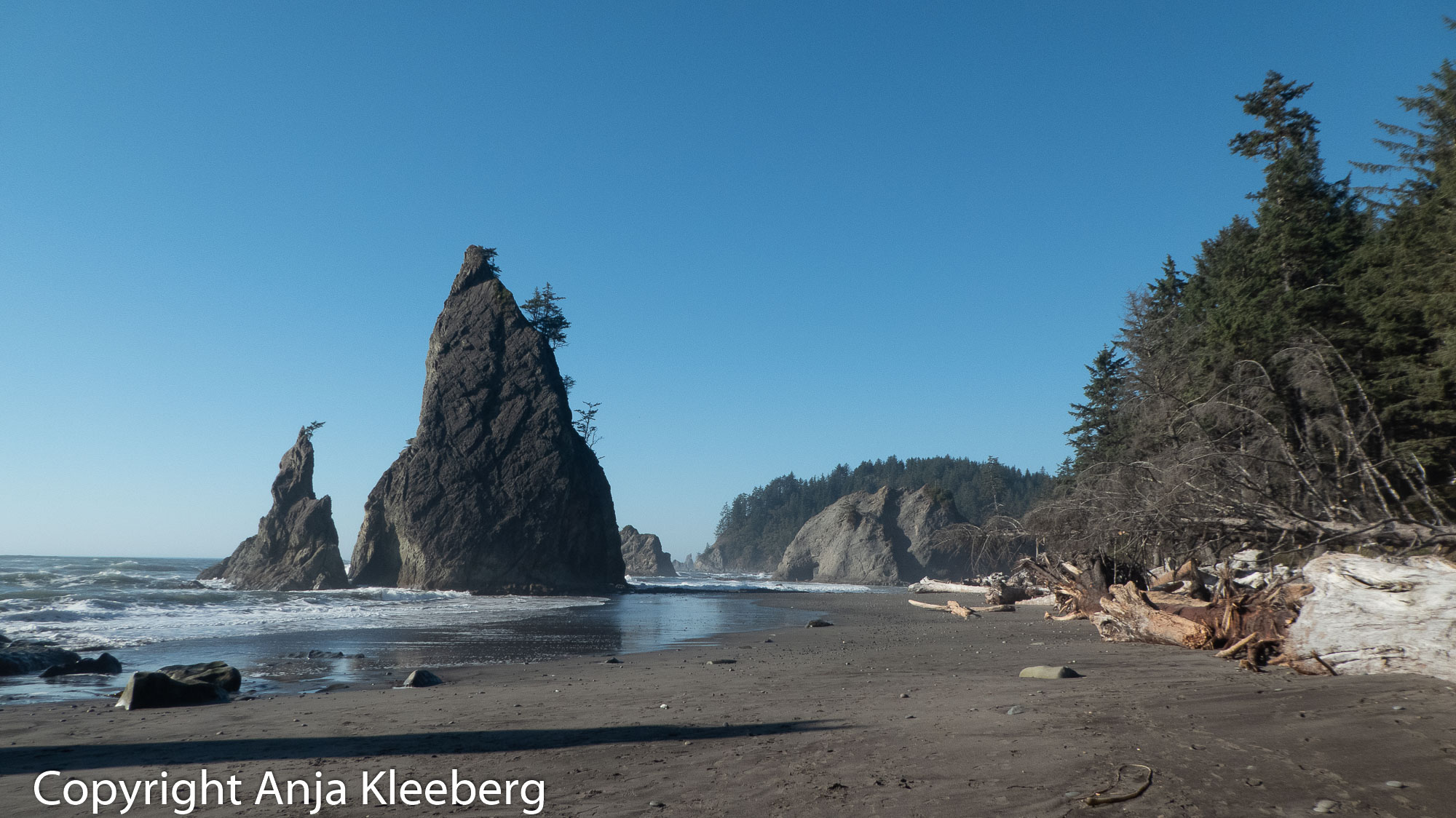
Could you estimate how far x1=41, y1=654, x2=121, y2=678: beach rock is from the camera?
11.0 m

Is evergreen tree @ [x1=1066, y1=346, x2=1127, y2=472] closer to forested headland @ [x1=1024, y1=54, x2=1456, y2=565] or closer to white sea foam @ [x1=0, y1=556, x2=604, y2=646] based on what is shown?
forested headland @ [x1=1024, y1=54, x2=1456, y2=565]

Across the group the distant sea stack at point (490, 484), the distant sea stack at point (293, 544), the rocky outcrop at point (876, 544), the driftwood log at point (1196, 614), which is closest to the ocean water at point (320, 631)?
the driftwood log at point (1196, 614)

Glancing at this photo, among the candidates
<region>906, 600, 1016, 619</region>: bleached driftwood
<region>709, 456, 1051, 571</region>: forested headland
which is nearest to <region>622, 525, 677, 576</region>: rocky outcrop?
<region>709, 456, 1051, 571</region>: forested headland

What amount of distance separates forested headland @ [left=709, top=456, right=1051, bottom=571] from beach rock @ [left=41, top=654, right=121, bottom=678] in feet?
376

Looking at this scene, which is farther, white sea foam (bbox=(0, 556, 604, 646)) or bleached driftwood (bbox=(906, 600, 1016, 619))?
bleached driftwood (bbox=(906, 600, 1016, 619))

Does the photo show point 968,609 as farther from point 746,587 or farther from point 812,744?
point 746,587

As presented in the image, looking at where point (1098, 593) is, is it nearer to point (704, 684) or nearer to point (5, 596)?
point (704, 684)

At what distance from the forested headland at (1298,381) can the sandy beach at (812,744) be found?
2.24 meters

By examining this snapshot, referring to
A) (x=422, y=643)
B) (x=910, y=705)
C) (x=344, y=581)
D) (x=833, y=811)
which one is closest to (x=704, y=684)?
(x=910, y=705)

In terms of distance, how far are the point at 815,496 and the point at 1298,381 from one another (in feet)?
441

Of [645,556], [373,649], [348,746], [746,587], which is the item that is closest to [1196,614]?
[348,746]

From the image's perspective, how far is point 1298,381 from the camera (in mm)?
14180

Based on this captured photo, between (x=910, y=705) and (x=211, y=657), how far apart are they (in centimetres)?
1211

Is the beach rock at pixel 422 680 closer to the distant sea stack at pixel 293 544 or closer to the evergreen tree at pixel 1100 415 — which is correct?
the evergreen tree at pixel 1100 415
